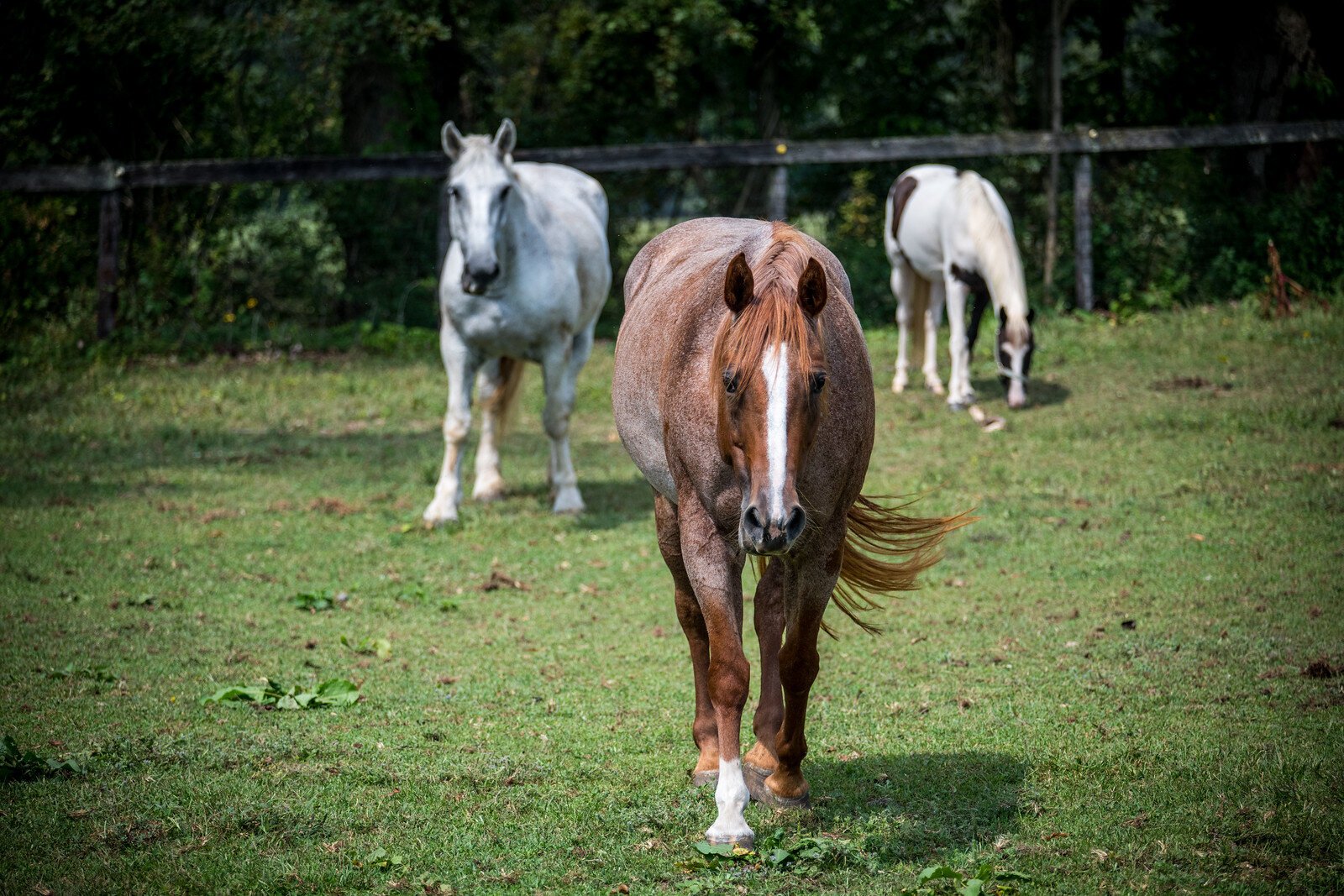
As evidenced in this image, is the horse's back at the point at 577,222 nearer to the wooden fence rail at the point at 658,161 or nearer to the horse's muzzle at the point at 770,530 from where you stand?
the wooden fence rail at the point at 658,161

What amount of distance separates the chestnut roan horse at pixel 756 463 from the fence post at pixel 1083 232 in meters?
11.7

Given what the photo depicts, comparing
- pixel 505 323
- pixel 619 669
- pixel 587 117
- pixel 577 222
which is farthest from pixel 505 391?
pixel 587 117

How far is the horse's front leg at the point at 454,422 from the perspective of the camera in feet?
29.5

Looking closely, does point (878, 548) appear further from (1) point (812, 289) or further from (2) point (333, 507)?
(2) point (333, 507)

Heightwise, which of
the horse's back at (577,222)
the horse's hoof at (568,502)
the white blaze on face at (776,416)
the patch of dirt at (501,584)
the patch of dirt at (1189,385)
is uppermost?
the horse's back at (577,222)

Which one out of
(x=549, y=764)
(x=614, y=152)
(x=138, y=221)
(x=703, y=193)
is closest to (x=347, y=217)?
(x=138, y=221)

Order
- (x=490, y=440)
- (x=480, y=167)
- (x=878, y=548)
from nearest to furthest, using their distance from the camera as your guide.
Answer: (x=878, y=548) → (x=480, y=167) → (x=490, y=440)

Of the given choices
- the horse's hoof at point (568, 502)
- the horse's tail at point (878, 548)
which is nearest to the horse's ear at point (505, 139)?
the horse's hoof at point (568, 502)

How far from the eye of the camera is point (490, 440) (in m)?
9.76

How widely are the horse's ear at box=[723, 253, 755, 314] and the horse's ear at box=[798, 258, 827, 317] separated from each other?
150 mm

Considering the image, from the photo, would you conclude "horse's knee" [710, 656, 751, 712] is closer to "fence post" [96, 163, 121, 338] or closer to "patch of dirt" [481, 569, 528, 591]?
"patch of dirt" [481, 569, 528, 591]

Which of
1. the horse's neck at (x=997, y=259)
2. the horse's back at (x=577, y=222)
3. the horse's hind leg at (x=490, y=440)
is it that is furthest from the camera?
the horse's neck at (x=997, y=259)

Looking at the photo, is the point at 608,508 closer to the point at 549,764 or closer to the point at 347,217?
Answer: the point at 549,764

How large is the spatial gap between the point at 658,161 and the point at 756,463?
12.8 meters
